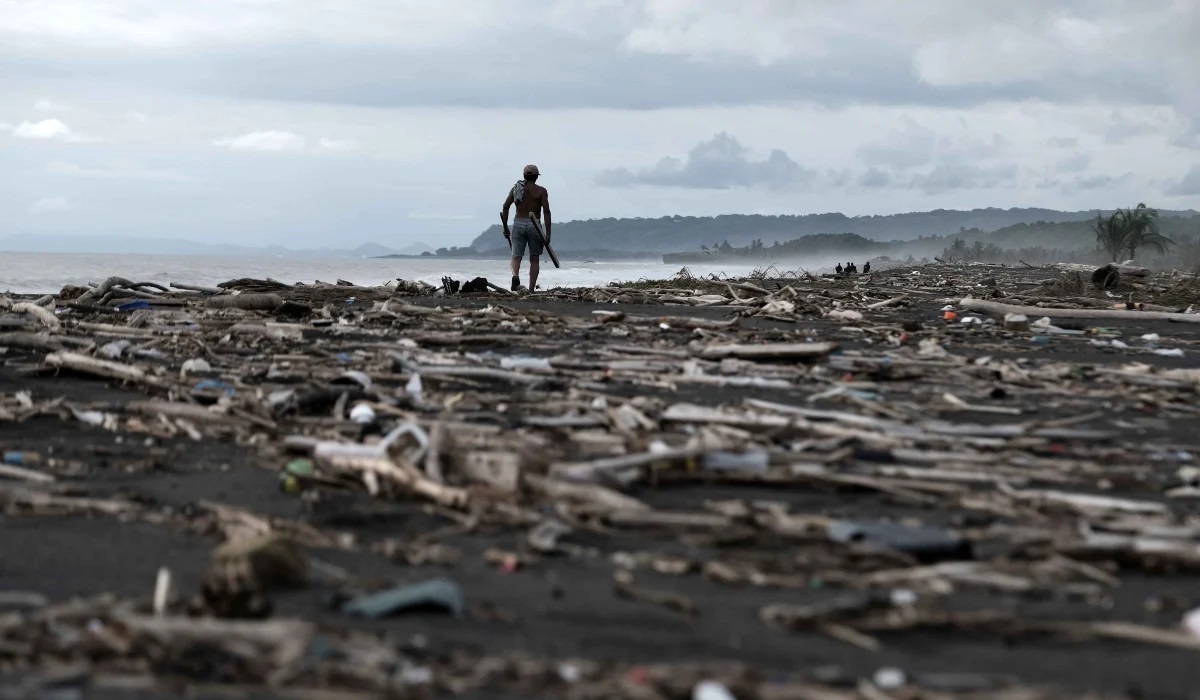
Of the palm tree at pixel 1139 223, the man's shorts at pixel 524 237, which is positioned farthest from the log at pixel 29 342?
the palm tree at pixel 1139 223

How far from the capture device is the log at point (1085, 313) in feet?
39.1

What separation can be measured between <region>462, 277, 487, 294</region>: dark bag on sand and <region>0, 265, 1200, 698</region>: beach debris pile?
7.42m

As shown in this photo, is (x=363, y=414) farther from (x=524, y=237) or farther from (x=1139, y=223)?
(x=1139, y=223)

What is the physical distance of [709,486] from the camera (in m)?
4.36

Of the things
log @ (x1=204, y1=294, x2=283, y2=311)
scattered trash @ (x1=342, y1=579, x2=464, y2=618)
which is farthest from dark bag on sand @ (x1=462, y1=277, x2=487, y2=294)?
scattered trash @ (x1=342, y1=579, x2=464, y2=618)

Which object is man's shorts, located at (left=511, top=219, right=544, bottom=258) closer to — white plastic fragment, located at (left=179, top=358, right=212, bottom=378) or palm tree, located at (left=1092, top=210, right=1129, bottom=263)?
white plastic fragment, located at (left=179, top=358, right=212, bottom=378)

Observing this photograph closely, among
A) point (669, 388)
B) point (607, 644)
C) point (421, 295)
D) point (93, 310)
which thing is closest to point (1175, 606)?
point (607, 644)

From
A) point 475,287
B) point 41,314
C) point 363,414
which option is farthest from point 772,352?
point 475,287

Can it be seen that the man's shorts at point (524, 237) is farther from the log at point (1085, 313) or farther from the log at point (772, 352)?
the log at point (772, 352)

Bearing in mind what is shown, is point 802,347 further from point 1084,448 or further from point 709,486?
point 709,486

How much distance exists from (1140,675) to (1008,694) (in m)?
0.40

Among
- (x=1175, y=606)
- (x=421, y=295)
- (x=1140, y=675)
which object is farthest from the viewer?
(x=421, y=295)

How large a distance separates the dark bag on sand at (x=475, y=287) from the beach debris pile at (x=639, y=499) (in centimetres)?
742

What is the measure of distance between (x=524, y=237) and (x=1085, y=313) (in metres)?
8.51
